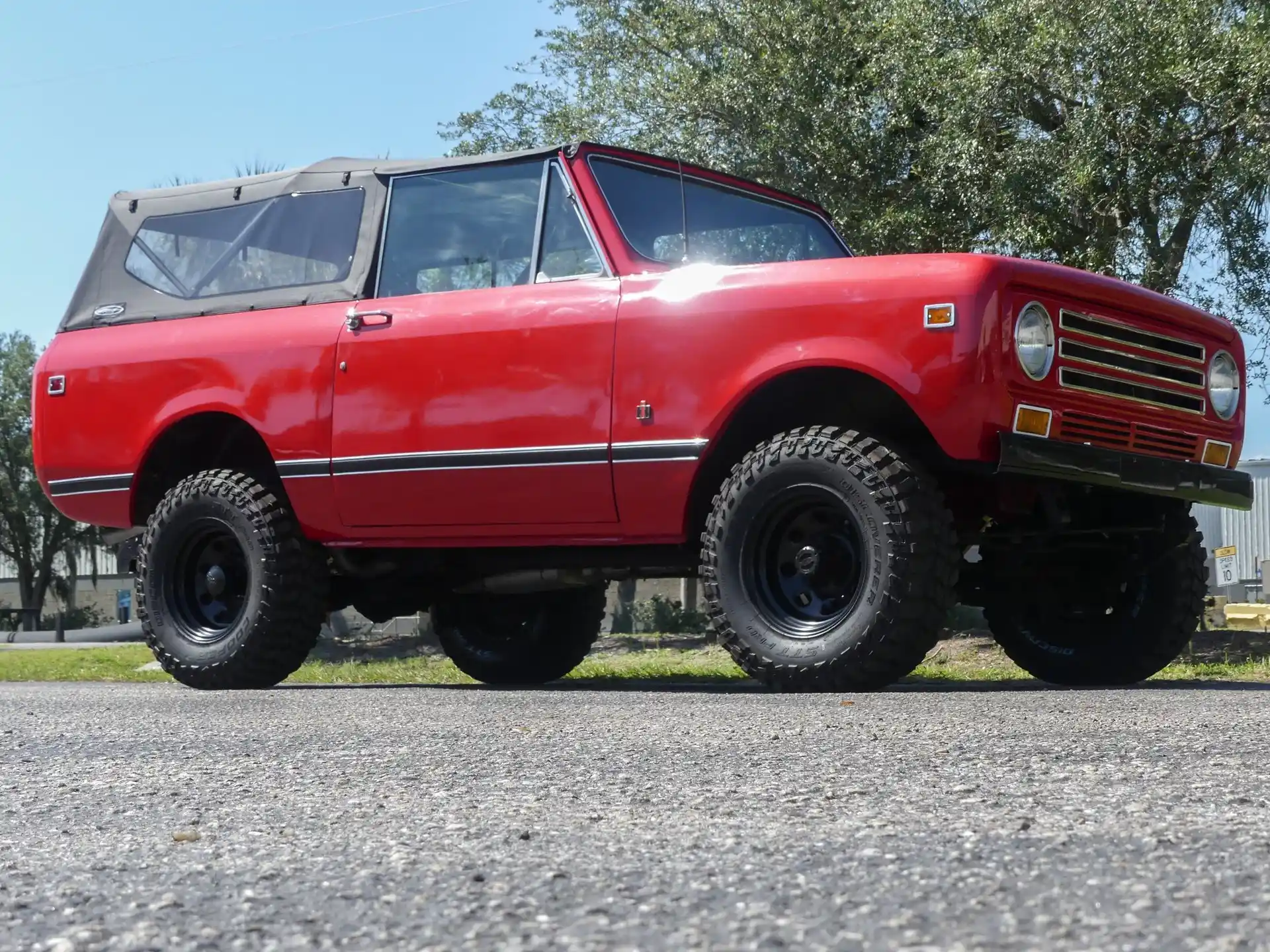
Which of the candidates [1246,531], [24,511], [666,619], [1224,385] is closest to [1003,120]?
[666,619]

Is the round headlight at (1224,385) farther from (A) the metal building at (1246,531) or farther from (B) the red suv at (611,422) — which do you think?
(A) the metal building at (1246,531)

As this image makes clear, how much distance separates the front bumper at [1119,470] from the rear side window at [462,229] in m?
2.01

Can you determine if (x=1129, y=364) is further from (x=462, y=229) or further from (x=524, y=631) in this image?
(x=524, y=631)

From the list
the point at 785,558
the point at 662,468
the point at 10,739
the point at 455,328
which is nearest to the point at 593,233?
the point at 455,328

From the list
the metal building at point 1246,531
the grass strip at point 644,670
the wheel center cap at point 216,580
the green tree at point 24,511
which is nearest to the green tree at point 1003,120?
the grass strip at point 644,670

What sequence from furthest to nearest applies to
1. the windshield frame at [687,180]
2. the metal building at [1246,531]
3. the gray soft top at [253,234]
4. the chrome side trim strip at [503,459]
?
the metal building at [1246,531] < the gray soft top at [253,234] < the windshield frame at [687,180] < the chrome side trim strip at [503,459]

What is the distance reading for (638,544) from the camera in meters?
5.83

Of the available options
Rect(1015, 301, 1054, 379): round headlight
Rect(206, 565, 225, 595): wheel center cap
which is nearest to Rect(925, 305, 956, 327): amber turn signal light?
Rect(1015, 301, 1054, 379): round headlight

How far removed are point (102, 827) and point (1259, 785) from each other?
6.34 ft

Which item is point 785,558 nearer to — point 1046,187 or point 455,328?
point 455,328

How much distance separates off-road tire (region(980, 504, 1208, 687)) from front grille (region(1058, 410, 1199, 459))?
32 cm

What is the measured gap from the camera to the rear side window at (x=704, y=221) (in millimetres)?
6059

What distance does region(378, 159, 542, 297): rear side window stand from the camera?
6.08 m

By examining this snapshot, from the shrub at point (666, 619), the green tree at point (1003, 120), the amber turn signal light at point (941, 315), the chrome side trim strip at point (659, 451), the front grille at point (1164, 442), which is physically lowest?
the shrub at point (666, 619)
